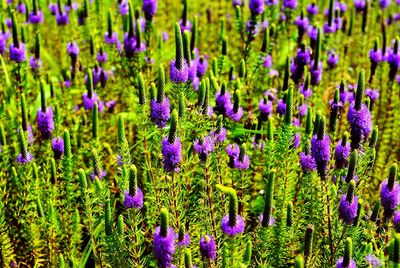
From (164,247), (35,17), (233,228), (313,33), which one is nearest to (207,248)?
(233,228)

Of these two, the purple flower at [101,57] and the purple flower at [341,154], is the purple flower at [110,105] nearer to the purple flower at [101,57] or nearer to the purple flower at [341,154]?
the purple flower at [101,57]

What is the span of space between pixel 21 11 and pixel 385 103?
3855mm

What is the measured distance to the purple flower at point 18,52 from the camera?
4235 mm

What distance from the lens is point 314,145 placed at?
293 cm

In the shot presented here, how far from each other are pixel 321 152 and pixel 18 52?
8.43ft

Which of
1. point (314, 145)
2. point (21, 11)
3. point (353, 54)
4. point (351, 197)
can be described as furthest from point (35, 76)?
point (353, 54)

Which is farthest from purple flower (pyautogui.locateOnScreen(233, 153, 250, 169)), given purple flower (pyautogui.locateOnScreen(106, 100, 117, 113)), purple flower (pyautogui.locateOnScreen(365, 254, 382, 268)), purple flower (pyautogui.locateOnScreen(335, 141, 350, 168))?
purple flower (pyautogui.locateOnScreen(106, 100, 117, 113))

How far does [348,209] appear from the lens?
106 inches

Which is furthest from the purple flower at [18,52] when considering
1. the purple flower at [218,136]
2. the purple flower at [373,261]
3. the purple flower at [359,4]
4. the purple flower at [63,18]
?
the purple flower at [359,4]

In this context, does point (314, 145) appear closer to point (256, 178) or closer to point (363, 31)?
point (256, 178)

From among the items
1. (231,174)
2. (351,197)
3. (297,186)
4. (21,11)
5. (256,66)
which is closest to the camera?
(351,197)

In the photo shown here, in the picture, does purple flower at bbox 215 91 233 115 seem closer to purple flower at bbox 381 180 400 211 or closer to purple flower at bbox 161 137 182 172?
purple flower at bbox 161 137 182 172

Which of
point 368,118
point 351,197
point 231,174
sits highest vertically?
point 368,118

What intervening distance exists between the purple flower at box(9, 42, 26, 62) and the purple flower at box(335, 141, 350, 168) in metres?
2.57
